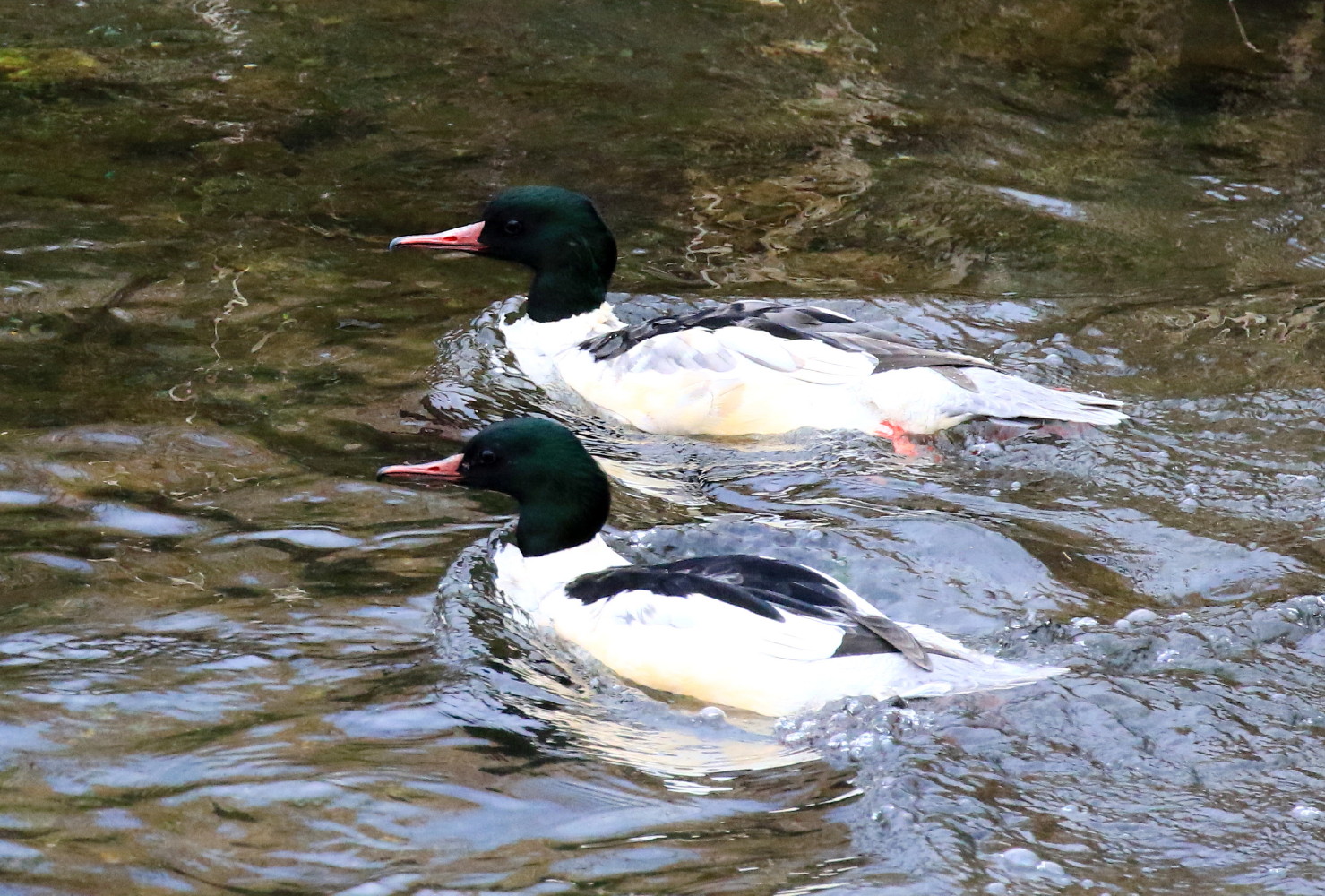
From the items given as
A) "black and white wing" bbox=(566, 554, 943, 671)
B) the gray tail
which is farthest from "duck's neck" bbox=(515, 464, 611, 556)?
the gray tail

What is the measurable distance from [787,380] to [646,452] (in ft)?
2.37

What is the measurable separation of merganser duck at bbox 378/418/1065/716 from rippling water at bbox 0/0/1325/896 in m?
0.10

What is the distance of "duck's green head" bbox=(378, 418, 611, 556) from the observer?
18.7ft

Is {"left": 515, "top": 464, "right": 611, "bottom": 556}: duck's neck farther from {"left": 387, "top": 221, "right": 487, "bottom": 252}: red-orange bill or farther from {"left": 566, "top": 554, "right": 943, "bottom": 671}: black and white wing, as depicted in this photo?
{"left": 387, "top": 221, "right": 487, "bottom": 252}: red-orange bill

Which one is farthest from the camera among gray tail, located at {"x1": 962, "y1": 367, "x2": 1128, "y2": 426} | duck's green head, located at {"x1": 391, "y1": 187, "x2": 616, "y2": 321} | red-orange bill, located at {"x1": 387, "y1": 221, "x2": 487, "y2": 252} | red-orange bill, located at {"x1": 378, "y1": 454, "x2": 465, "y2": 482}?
duck's green head, located at {"x1": 391, "y1": 187, "x2": 616, "y2": 321}

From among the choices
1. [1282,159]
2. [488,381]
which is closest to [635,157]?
[488,381]

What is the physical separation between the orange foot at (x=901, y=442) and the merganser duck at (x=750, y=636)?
1.61m

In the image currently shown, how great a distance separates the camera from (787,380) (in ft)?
23.4

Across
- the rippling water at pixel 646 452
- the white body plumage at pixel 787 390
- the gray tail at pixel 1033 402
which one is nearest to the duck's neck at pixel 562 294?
the rippling water at pixel 646 452

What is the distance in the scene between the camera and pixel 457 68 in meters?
11.3

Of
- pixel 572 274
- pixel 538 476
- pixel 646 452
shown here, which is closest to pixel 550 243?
pixel 572 274

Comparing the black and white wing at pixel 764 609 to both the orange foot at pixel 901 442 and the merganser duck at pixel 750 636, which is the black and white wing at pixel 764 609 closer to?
the merganser duck at pixel 750 636

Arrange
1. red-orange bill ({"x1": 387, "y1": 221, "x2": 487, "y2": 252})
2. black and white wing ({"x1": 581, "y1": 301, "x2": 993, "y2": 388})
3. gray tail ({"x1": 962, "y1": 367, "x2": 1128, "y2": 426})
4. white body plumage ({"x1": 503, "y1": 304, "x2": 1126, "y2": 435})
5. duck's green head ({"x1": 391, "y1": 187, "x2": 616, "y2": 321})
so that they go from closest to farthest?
gray tail ({"x1": 962, "y1": 367, "x2": 1128, "y2": 426})
white body plumage ({"x1": 503, "y1": 304, "x2": 1126, "y2": 435})
black and white wing ({"x1": 581, "y1": 301, "x2": 993, "y2": 388})
red-orange bill ({"x1": 387, "y1": 221, "x2": 487, "y2": 252})
duck's green head ({"x1": 391, "y1": 187, "x2": 616, "y2": 321})

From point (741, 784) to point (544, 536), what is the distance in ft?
4.91
